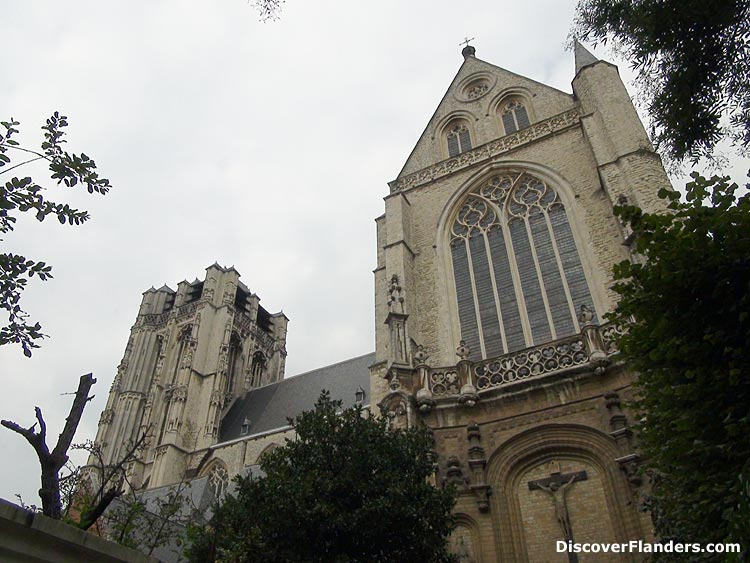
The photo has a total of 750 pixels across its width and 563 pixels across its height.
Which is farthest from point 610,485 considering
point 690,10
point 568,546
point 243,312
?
point 243,312

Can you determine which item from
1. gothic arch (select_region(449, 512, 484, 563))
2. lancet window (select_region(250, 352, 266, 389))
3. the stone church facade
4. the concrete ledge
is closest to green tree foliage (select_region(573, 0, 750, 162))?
the stone church facade

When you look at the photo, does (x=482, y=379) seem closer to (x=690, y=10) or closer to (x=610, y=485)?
(x=610, y=485)

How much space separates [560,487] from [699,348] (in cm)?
637

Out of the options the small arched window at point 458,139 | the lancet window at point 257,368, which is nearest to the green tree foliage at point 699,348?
the small arched window at point 458,139

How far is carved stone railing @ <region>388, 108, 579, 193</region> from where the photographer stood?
17.0 meters

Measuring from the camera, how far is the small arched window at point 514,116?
727 inches

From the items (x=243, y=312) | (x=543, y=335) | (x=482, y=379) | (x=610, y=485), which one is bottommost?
(x=610, y=485)

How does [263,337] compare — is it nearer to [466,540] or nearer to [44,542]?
[466,540]

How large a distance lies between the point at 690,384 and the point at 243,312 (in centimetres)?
3555

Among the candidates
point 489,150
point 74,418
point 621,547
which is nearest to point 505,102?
point 489,150

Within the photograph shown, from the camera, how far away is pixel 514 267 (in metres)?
15.0

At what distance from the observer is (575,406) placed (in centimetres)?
1134

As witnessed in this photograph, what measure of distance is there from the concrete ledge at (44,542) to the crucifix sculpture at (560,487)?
9.11m

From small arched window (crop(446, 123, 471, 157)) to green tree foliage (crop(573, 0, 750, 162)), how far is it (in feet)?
42.7
